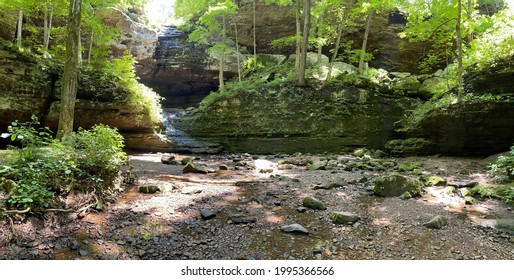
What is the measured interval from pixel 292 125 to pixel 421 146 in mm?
5666

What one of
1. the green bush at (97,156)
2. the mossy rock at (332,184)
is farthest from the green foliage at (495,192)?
the green bush at (97,156)

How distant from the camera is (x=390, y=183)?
5.79 metres

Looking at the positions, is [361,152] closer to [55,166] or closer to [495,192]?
[495,192]

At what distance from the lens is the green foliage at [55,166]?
3.49 metres

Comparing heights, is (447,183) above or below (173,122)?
below

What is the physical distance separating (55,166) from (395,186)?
20.1ft

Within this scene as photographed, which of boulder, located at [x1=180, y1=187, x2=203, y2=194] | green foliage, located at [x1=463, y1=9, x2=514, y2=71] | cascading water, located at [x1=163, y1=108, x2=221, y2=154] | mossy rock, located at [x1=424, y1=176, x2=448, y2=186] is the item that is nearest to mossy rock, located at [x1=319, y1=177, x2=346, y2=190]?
mossy rock, located at [x1=424, y1=176, x2=448, y2=186]

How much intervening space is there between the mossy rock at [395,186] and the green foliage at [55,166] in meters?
5.21

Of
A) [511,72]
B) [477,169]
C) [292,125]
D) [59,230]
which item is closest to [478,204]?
[477,169]

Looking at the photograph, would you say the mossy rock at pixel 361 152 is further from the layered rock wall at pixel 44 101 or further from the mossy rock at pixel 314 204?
the layered rock wall at pixel 44 101

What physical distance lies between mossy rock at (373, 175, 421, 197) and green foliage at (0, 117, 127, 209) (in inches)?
205

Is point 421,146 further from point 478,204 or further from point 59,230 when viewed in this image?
point 59,230

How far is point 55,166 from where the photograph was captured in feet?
12.9

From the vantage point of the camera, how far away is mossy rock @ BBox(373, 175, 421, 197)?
565 centimetres
